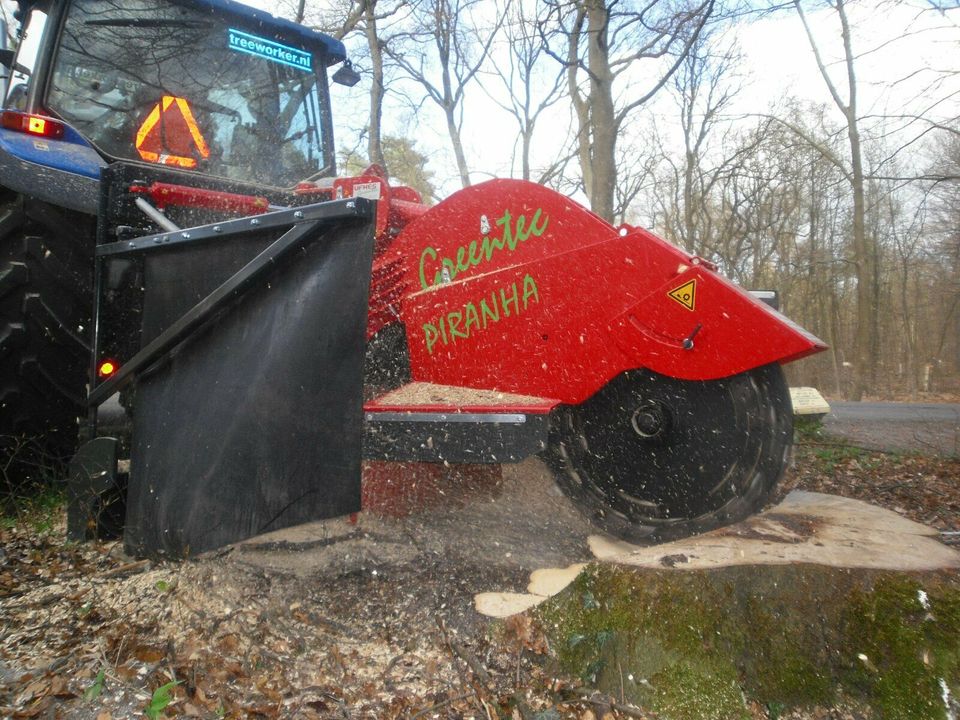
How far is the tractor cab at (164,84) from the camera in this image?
11.3 feet

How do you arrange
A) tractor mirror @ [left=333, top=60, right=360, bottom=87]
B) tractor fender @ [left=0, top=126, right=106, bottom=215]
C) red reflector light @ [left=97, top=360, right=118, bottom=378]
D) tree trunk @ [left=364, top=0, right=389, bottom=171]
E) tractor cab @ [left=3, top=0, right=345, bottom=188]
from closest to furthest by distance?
red reflector light @ [left=97, top=360, right=118, bottom=378]
tractor fender @ [left=0, top=126, right=106, bottom=215]
tractor cab @ [left=3, top=0, right=345, bottom=188]
tractor mirror @ [left=333, top=60, right=360, bottom=87]
tree trunk @ [left=364, top=0, right=389, bottom=171]

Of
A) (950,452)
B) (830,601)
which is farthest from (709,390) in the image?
(950,452)

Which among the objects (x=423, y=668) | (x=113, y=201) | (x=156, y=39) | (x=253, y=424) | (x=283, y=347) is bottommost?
(x=423, y=668)

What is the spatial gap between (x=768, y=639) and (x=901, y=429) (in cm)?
613

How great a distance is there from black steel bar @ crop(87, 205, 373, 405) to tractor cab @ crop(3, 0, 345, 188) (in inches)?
49.1

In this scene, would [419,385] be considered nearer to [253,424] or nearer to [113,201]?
[253,424]

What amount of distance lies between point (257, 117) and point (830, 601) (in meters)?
3.54

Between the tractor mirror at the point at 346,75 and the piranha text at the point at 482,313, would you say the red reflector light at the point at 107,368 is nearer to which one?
the piranha text at the point at 482,313

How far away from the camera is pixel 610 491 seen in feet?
9.00

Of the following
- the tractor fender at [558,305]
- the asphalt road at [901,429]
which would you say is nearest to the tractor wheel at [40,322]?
the tractor fender at [558,305]

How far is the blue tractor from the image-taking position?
286cm

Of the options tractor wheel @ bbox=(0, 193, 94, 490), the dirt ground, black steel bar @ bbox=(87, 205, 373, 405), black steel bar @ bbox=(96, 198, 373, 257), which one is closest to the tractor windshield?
tractor wheel @ bbox=(0, 193, 94, 490)

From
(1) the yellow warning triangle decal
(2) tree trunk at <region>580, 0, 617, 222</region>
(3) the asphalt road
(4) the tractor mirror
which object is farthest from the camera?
(2) tree trunk at <region>580, 0, 617, 222</region>

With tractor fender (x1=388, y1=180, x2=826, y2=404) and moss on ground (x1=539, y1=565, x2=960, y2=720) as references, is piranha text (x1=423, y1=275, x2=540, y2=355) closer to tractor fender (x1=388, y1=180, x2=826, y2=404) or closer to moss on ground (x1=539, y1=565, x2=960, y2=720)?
Answer: tractor fender (x1=388, y1=180, x2=826, y2=404)
